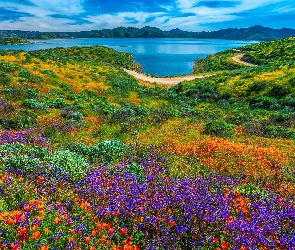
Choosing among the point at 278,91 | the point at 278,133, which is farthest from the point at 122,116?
the point at 278,91

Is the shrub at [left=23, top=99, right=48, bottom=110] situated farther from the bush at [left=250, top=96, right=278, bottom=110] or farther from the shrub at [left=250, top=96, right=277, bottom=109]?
the shrub at [left=250, top=96, right=277, bottom=109]

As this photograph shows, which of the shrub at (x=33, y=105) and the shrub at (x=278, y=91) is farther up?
the shrub at (x=33, y=105)

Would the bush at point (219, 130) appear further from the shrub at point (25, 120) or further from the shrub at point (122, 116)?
the shrub at point (25, 120)

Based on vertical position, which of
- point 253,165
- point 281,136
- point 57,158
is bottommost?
point 281,136

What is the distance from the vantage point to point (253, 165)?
811cm

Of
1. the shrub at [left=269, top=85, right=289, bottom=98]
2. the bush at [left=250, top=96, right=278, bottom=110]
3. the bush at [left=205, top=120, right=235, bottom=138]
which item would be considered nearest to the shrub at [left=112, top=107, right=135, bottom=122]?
the bush at [left=205, top=120, right=235, bottom=138]

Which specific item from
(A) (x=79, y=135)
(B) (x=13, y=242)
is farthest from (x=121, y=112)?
(B) (x=13, y=242)

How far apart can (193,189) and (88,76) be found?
3384cm

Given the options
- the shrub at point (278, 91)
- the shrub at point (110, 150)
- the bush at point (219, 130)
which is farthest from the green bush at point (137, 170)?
the shrub at point (278, 91)

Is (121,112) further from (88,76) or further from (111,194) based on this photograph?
(88,76)

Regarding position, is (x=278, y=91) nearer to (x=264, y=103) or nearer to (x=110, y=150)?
(x=264, y=103)

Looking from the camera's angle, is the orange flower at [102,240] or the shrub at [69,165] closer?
the orange flower at [102,240]

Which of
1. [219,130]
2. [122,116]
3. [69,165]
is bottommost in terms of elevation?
[219,130]

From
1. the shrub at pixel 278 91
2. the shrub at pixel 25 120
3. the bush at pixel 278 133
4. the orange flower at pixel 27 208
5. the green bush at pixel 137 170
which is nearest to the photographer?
the orange flower at pixel 27 208
